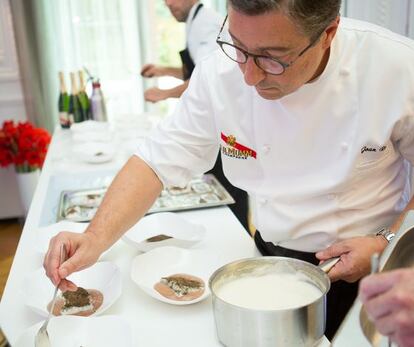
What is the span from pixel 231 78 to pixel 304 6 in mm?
367

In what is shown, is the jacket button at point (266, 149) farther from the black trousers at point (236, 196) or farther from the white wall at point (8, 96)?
the white wall at point (8, 96)

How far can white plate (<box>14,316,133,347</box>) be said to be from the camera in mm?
974

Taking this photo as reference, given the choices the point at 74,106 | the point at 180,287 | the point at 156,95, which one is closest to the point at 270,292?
the point at 180,287

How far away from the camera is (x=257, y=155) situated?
1.27m

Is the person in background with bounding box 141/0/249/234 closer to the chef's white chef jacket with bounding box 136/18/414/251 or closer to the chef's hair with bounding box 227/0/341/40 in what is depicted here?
the chef's white chef jacket with bounding box 136/18/414/251

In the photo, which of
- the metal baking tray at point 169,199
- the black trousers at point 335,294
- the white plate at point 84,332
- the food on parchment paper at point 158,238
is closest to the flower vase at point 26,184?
the metal baking tray at point 169,199

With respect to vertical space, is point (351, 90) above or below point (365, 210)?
above

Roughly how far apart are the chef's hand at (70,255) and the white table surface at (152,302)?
105 mm

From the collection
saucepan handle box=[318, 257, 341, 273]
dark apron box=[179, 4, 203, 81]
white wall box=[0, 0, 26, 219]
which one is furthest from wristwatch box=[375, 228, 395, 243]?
white wall box=[0, 0, 26, 219]

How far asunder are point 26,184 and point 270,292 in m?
2.92

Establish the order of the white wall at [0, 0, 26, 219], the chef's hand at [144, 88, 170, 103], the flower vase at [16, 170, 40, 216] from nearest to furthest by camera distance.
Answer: the chef's hand at [144, 88, 170, 103], the flower vase at [16, 170, 40, 216], the white wall at [0, 0, 26, 219]

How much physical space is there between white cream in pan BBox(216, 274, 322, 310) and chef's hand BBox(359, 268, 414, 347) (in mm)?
335

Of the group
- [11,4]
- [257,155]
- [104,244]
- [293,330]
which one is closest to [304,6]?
[257,155]

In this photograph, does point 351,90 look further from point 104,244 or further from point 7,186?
point 7,186
